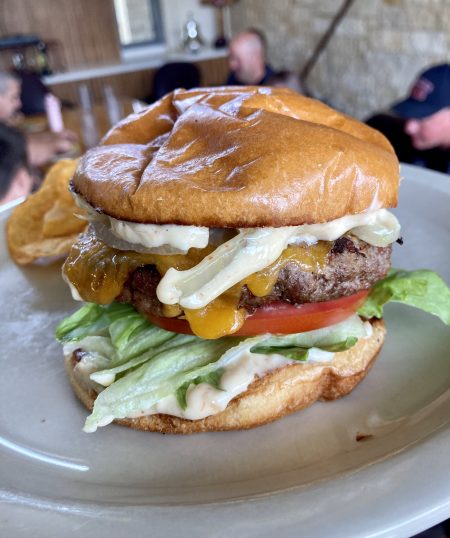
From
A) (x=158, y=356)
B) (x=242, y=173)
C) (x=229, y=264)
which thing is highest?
(x=242, y=173)

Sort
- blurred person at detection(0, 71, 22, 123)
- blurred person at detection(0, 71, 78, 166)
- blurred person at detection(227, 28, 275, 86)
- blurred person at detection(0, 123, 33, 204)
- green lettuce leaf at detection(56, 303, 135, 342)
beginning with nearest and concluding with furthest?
green lettuce leaf at detection(56, 303, 135, 342), blurred person at detection(0, 123, 33, 204), blurred person at detection(0, 71, 78, 166), blurred person at detection(0, 71, 22, 123), blurred person at detection(227, 28, 275, 86)

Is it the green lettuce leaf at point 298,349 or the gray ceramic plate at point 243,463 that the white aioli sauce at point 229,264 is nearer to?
the green lettuce leaf at point 298,349

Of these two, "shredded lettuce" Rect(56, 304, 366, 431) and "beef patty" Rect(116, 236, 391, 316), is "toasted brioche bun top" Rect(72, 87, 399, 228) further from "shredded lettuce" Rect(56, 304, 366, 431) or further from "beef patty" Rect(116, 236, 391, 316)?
"shredded lettuce" Rect(56, 304, 366, 431)

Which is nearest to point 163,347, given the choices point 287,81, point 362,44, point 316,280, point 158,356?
point 158,356

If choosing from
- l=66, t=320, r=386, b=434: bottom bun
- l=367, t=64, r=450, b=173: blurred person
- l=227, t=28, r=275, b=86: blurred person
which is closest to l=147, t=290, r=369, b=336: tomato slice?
l=66, t=320, r=386, b=434: bottom bun

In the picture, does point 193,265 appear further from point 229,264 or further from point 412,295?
point 412,295

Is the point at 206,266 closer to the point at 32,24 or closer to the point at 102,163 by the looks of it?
the point at 102,163
